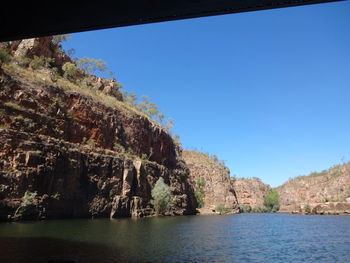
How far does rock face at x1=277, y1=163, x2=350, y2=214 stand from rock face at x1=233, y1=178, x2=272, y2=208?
43.4 ft

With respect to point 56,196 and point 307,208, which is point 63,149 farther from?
point 307,208

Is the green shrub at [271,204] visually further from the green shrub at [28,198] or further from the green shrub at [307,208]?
the green shrub at [28,198]

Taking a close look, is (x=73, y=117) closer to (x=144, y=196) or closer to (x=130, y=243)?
(x=144, y=196)

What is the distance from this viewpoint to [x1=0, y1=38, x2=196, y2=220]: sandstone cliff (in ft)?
132

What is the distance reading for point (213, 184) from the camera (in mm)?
131375

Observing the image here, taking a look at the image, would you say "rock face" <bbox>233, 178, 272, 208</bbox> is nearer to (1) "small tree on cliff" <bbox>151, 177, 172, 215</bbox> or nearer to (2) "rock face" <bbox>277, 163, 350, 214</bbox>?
(2) "rock face" <bbox>277, 163, 350, 214</bbox>

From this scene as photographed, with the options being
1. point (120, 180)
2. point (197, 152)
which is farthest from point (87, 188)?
point (197, 152)

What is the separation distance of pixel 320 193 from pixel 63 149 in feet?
458

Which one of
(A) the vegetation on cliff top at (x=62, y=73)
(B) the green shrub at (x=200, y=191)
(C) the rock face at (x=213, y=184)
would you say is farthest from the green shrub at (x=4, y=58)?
(C) the rock face at (x=213, y=184)

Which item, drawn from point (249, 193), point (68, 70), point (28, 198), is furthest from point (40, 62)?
point (249, 193)

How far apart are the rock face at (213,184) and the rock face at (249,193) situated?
37.7m

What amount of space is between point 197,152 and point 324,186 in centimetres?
7096

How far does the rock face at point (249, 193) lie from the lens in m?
172

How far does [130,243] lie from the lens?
70.0 ft
